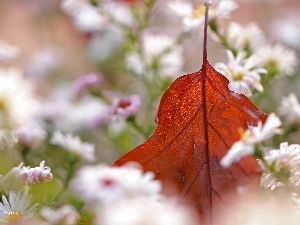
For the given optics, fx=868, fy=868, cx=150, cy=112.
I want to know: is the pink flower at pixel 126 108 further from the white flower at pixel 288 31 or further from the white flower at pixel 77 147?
the white flower at pixel 288 31

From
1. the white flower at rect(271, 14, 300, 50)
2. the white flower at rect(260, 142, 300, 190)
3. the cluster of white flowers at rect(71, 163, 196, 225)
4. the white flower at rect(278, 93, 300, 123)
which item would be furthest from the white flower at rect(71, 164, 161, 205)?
the white flower at rect(271, 14, 300, 50)

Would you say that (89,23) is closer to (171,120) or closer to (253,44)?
(253,44)

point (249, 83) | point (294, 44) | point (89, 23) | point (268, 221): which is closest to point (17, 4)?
point (89, 23)

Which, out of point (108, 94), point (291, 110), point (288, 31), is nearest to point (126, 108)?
point (291, 110)

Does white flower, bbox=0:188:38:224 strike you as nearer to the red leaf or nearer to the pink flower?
the red leaf

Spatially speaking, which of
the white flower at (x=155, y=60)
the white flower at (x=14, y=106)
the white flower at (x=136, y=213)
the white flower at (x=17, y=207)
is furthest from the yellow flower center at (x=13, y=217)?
the white flower at (x=155, y=60)

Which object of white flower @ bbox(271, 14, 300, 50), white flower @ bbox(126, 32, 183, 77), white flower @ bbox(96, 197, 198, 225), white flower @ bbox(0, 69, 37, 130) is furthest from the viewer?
white flower @ bbox(271, 14, 300, 50)
